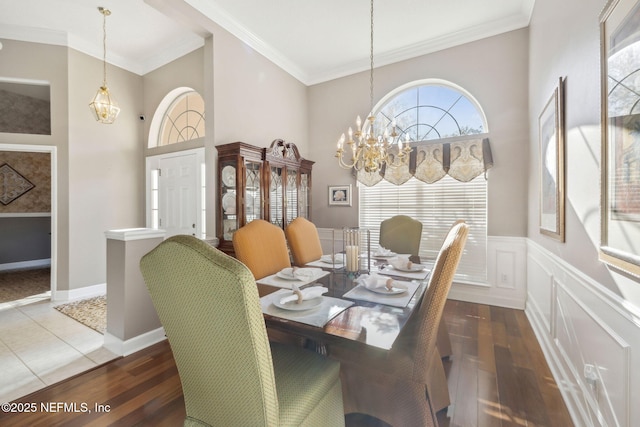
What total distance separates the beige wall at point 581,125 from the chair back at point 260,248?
1.86 metres

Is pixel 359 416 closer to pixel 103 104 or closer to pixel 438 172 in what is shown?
pixel 438 172

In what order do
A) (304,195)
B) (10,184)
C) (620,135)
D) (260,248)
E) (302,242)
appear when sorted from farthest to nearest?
(10,184) → (304,195) → (302,242) → (260,248) → (620,135)

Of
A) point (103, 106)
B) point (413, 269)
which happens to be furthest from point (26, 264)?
point (413, 269)

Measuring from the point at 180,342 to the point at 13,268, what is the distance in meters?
7.12

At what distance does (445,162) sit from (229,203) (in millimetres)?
2678

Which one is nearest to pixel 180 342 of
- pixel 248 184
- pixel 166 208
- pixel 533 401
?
pixel 533 401

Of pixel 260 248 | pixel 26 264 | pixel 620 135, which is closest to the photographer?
pixel 620 135

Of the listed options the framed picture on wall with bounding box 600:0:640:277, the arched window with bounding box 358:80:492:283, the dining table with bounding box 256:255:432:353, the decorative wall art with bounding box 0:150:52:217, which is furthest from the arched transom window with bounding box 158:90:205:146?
the framed picture on wall with bounding box 600:0:640:277

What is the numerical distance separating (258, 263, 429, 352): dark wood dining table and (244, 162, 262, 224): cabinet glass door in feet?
6.52

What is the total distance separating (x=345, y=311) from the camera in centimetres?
122

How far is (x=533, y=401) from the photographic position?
1633 millimetres

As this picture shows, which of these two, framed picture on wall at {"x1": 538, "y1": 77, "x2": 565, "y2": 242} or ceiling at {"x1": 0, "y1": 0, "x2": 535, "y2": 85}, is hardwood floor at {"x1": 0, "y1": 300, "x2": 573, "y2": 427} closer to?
framed picture on wall at {"x1": 538, "y1": 77, "x2": 565, "y2": 242}

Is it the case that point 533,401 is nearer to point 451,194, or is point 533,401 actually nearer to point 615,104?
point 615,104

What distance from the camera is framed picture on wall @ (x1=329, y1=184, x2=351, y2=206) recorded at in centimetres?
412
